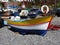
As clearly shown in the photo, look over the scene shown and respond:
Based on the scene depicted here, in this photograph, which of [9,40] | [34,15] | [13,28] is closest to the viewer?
[9,40]

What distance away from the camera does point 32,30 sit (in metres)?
20.0

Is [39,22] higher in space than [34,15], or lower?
higher

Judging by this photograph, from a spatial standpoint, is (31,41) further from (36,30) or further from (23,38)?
(36,30)

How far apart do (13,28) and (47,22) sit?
3.73 meters

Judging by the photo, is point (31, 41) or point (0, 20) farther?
point (0, 20)

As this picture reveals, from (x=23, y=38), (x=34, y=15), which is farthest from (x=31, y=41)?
(x=34, y=15)

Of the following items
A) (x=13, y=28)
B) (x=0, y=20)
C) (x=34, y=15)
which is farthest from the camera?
(x=34, y=15)

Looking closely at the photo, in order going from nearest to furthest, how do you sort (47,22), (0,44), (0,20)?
(0,44) → (47,22) → (0,20)

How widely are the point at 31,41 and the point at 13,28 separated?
5.34m

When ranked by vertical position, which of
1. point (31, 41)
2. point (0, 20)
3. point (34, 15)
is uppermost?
point (31, 41)

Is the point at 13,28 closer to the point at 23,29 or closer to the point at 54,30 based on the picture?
the point at 23,29

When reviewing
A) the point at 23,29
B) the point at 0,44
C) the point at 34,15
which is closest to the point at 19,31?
the point at 23,29

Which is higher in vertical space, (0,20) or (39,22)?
(39,22)

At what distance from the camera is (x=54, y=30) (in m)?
21.8
